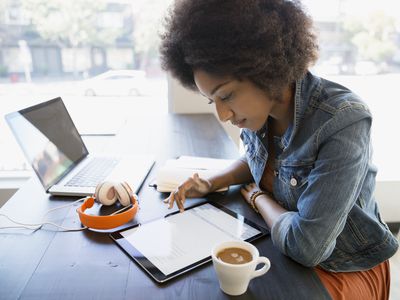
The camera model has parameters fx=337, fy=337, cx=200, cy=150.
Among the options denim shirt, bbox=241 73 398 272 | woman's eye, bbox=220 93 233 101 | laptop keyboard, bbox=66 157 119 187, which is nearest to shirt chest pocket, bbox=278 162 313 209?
denim shirt, bbox=241 73 398 272

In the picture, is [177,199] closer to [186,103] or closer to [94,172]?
[94,172]

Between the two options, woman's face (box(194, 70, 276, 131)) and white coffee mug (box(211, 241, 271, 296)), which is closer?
white coffee mug (box(211, 241, 271, 296))

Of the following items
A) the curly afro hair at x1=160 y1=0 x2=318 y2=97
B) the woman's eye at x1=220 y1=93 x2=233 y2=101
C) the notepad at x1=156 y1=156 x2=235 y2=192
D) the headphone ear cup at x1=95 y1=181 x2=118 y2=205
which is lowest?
the notepad at x1=156 y1=156 x2=235 y2=192

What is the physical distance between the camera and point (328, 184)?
0.65 meters

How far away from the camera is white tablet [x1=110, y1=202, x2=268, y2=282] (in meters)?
0.65

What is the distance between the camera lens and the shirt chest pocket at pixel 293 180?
766mm

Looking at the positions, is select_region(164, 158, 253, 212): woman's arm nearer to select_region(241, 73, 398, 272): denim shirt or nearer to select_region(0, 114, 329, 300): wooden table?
select_region(0, 114, 329, 300): wooden table

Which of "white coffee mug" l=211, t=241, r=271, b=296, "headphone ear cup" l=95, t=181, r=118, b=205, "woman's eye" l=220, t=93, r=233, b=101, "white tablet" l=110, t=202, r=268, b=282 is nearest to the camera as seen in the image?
"white coffee mug" l=211, t=241, r=271, b=296

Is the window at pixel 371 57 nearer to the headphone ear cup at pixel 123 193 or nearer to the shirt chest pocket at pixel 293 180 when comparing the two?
the shirt chest pocket at pixel 293 180

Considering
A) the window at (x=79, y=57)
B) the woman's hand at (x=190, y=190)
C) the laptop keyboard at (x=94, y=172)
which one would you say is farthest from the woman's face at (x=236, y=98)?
the window at (x=79, y=57)

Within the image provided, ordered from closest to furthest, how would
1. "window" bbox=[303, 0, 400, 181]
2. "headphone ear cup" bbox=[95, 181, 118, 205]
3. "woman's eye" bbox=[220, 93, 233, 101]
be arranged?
"woman's eye" bbox=[220, 93, 233, 101] → "headphone ear cup" bbox=[95, 181, 118, 205] → "window" bbox=[303, 0, 400, 181]

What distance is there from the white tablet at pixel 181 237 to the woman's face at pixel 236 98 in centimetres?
24

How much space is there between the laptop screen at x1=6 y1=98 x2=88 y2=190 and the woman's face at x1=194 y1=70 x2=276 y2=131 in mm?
526

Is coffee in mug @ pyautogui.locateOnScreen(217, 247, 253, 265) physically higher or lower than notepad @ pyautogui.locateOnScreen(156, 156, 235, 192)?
higher
